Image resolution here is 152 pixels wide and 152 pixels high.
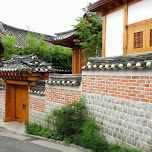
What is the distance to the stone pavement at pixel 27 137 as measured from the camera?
233 inches

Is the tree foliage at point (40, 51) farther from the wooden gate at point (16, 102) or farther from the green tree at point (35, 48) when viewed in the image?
the wooden gate at point (16, 102)

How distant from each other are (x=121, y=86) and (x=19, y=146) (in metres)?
4.26

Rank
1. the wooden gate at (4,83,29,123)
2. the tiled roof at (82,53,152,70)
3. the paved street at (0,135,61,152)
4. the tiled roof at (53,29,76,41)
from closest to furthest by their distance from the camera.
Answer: the tiled roof at (82,53,152,70) → the paved street at (0,135,61,152) → the wooden gate at (4,83,29,123) → the tiled roof at (53,29,76,41)

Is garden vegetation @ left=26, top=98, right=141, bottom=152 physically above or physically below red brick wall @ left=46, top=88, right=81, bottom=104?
below

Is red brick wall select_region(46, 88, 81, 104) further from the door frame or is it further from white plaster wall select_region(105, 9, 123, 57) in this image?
the door frame

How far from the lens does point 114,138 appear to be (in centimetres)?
527

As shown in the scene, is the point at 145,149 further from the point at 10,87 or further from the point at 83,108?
the point at 10,87

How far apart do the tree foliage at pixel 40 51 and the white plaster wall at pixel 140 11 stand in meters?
8.03

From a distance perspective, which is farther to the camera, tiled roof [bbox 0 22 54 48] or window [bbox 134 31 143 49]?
tiled roof [bbox 0 22 54 48]

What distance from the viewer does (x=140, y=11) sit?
243 inches

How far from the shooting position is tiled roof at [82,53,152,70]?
4273 mm

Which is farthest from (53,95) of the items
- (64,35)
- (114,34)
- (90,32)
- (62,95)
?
(64,35)

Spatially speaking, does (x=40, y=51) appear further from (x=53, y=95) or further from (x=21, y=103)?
(x=53, y=95)

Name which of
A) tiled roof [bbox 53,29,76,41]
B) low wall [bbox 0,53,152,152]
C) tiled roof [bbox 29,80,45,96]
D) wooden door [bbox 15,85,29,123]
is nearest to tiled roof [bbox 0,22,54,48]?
tiled roof [bbox 53,29,76,41]
